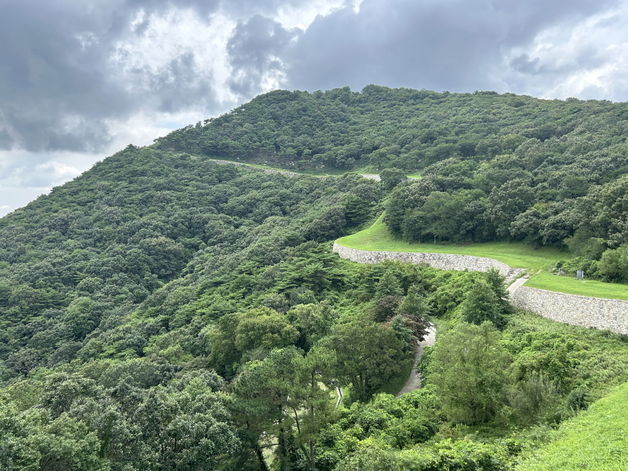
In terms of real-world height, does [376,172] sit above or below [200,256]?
above

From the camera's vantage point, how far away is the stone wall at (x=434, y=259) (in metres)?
35.6

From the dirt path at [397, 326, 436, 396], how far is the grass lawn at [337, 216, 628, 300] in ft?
23.7

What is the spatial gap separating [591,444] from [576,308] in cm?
1418

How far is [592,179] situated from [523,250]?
10940 millimetres

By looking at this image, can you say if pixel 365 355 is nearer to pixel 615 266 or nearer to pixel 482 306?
pixel 482 306

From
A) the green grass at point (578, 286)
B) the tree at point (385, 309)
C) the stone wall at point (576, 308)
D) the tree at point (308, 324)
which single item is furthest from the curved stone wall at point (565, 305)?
the tree at point (308, 324)

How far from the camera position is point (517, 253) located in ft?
129

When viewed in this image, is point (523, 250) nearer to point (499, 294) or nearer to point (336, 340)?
point (499, 294)

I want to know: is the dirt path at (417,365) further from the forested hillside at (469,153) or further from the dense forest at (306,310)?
the forested hillside at (469,153)

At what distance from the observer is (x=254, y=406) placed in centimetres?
1880

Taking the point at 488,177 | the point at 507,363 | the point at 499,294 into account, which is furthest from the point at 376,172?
the point at 507,363

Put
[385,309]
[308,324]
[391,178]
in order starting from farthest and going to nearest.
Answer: [391,178] < [385,309] < [308,324]

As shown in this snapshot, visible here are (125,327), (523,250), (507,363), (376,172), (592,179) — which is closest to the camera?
(507,363)

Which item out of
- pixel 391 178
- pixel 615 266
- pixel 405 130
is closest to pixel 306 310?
pixel 615 266
